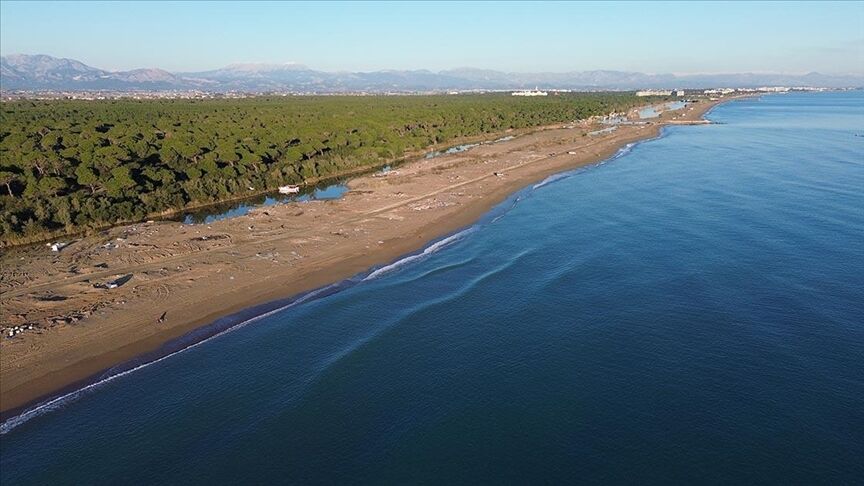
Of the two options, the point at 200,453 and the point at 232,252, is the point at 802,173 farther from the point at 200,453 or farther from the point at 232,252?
the point at 200,453

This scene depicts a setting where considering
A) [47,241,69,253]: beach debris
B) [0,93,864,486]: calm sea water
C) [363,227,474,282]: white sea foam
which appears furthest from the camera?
[47,241,69,253]: beach debris

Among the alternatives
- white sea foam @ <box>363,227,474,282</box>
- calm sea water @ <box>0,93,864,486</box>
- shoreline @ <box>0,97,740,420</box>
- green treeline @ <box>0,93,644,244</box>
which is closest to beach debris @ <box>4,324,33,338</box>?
shoreline @ <box>0,97,740,420</box>

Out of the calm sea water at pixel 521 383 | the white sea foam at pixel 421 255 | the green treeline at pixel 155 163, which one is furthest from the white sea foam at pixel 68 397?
the green treeline at pixel 155 163

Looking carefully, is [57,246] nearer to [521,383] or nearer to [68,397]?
[68,397]

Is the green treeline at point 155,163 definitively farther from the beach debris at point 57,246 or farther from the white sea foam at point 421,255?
the white sea foam at point 421,255

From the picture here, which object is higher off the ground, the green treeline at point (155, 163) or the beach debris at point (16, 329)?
the green treeline at point (155, 163)

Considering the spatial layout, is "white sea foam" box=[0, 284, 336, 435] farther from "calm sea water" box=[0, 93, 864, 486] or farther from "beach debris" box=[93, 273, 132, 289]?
"beach debris" box=[93, 273, 132, 289]

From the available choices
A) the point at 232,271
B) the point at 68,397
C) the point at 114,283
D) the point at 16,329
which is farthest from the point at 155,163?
the point at 68,397
